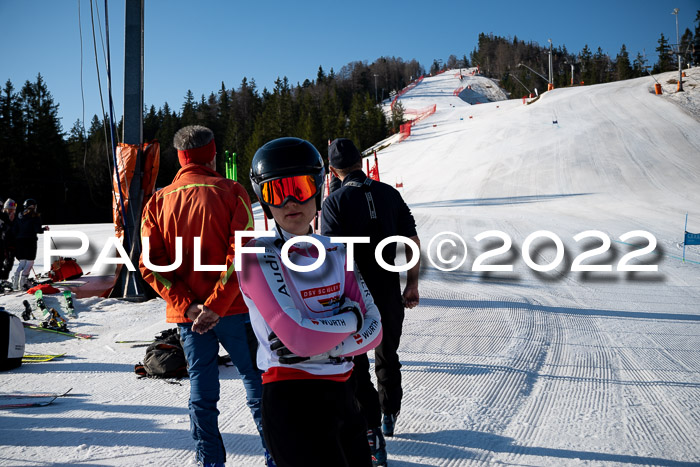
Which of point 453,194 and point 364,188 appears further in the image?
point 453,194

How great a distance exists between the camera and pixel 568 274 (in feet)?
30.0

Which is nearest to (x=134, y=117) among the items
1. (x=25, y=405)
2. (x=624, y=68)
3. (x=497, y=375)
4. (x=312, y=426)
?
(x=25, y=405)

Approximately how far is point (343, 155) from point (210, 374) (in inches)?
64.1

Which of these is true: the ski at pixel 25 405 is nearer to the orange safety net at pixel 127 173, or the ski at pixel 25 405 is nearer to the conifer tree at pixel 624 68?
the orange safety net at pixel 127 173

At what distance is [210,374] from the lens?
9.32 feet

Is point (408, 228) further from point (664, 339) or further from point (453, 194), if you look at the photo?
point (453, 194)

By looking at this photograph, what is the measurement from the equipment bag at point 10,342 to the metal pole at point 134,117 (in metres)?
2.92

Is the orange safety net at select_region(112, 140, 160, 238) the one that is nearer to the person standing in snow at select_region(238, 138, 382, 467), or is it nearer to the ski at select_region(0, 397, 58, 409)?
the ski at select_region(0, 397, 58, 409)

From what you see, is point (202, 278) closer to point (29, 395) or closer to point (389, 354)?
point (389, 354)

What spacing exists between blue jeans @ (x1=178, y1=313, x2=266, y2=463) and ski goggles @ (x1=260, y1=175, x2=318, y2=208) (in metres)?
1.04

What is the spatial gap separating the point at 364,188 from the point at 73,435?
2784 millimetres

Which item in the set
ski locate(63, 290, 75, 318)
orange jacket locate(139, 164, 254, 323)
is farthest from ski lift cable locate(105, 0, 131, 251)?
orange jacket locate(139, 164, 254, 323)

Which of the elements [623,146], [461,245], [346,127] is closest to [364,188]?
[461,245]

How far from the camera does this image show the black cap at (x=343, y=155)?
11.0 feet
